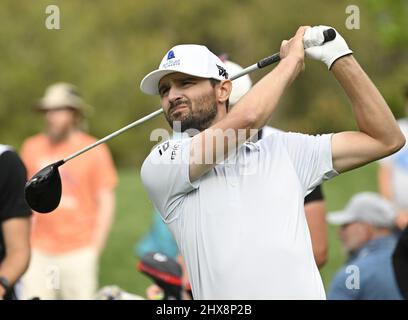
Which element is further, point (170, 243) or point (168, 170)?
point (170, 243)

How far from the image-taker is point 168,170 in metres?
4.61

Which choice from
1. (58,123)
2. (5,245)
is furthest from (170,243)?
(5,245)

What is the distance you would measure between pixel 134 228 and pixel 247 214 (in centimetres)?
1008

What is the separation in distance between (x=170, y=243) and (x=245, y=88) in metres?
3.30

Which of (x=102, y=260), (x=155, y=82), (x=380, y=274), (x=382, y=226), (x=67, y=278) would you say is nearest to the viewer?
(x=155, y=82)

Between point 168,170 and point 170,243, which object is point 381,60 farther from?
point 168,170

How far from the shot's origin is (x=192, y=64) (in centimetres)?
469

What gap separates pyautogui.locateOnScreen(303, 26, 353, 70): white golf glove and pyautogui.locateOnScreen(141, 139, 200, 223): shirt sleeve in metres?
0.66

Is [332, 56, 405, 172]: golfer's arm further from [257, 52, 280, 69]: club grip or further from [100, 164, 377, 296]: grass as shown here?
[100, 164, 377, 296]: grass

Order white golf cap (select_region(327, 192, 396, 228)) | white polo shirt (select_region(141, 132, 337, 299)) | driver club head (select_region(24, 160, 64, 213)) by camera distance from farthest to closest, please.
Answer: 1. white golf cap (select_region(327, 192, 396, 228))
2. driver club head (select_region(24, 160, 64, 213))
3. white polo shirt (select_region(141, 132, 337, 299))

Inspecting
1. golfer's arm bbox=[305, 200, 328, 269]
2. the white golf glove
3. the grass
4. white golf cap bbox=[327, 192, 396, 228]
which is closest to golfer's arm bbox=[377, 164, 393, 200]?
white golf cap bbox=[327, 192, 396, 228]

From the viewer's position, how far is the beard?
4645 millimetres

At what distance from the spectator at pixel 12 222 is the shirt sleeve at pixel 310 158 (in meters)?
1.83

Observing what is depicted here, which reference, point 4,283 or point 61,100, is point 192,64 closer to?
point 4,283
